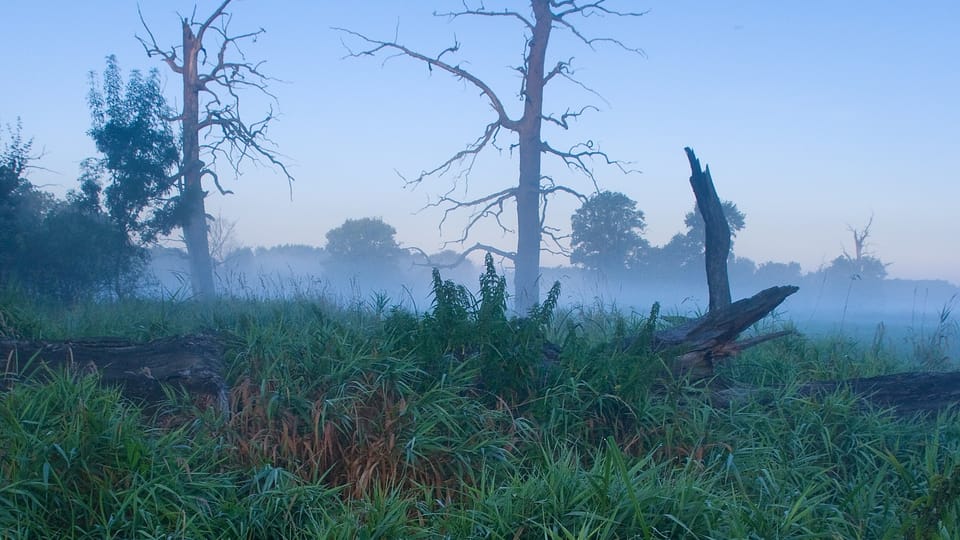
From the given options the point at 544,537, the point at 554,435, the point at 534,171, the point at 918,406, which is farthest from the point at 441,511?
the point at 534,171

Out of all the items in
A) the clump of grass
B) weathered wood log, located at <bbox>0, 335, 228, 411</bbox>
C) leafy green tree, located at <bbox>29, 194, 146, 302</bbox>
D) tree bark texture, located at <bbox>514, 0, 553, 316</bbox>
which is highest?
tree bark texture, located at <bbox>514, 0, 553, 316</bbox>

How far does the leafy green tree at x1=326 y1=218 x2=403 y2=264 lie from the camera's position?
46062 mm

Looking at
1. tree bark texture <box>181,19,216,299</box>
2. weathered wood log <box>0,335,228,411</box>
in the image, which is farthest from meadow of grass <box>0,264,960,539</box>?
tree bark texture <box>181,19,216,299</box>

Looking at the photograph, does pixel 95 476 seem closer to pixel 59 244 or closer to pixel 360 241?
pixel 59 244

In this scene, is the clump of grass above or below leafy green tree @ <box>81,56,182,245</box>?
below

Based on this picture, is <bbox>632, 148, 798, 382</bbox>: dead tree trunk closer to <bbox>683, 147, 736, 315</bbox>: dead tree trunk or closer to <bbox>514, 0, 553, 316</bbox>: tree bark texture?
<bbox>683, 147, 736, 315</bbox>: dead tree trunk

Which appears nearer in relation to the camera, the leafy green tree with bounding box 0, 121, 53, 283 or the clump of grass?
the clump of grass

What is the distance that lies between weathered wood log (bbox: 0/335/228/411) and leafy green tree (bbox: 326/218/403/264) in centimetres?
3823

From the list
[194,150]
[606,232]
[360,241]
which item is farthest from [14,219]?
[360,241]

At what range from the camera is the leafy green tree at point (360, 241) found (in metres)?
46.1

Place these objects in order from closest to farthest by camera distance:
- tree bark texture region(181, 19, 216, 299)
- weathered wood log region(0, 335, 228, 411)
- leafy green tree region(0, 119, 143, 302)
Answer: weathered wood log region(0, 335, 228, 411) < leafy green tree region(0, 119, 143, 302) < tree bark texture region(181, 19, 216, 299)

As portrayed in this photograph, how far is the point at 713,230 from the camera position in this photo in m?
9.14

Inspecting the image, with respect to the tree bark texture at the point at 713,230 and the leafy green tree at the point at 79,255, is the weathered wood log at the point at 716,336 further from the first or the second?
the leafy green tree at the point at 79,255

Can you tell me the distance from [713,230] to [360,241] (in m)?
40.7
